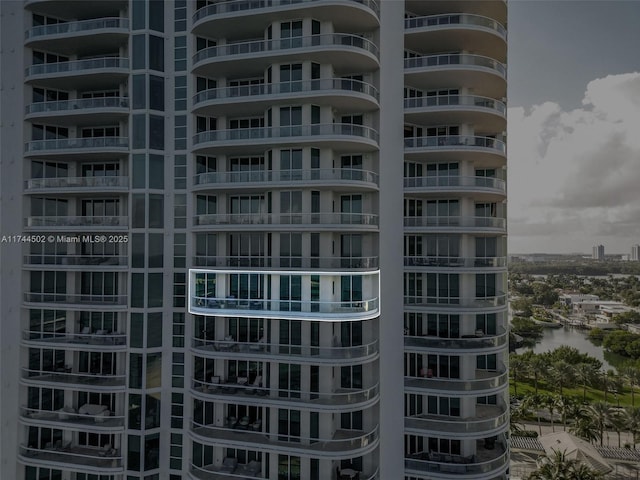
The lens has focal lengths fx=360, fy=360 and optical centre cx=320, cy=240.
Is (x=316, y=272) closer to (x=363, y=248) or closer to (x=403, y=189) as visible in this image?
(x=363, y=248)

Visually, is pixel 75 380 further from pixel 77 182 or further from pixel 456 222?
pixel 456 222

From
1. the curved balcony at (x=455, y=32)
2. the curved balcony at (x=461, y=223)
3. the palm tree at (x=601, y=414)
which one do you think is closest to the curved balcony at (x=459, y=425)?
the curved balcony at (x=461, y=223)

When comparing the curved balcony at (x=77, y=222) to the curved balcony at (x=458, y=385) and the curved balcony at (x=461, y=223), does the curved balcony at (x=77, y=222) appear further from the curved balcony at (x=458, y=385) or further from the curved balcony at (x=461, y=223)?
the curved balcony at (x=458, y=385)

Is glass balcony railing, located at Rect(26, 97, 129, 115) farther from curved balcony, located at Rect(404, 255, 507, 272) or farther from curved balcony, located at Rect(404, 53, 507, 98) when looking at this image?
curved balcony, located at Rect(404, 255, 507, 272)

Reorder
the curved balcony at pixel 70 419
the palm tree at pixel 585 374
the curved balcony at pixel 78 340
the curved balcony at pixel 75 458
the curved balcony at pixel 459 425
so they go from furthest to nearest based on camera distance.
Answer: the palm tree at pixel 585 374 → the curved balcony at pixel 78 340 → the curved balcony at pixel 70 419 → the curved balcony at pixel 75 458 → the curved balcony at pixel 459 425

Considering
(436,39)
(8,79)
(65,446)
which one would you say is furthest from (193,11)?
(65,446)

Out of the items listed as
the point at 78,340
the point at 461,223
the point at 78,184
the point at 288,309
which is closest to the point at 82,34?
the point at 78,184
